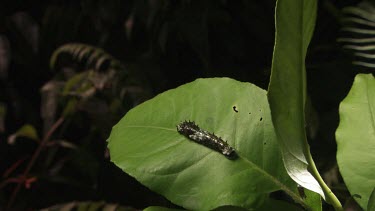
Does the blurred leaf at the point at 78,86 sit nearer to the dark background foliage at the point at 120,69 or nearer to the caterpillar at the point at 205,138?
the dark background foliage at the point at 120,69

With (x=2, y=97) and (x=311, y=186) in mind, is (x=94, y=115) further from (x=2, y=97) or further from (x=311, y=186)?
(x=311, y=186)

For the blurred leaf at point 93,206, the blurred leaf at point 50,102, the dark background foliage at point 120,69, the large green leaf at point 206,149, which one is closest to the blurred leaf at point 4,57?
the dark background foliage at point 120,69

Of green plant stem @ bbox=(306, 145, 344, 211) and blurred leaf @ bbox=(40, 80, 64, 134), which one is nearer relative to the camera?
green plant stem @ bbox=(306, 145, 344, 211)

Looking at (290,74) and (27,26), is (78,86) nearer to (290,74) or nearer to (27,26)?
(27,26)

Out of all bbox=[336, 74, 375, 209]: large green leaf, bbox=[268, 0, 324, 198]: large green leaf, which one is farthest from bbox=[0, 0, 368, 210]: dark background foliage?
bbox=[268, 0, 324, 198]: large green leaf

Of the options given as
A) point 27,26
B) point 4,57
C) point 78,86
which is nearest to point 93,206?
point 78,86

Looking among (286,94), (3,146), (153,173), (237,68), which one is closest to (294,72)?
(286,94)

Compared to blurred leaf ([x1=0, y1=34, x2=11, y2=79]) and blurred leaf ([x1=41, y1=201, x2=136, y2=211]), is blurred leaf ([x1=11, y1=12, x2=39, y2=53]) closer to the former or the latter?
blurred leaf ([x1=0, y1=34, x2=11, y2=79])

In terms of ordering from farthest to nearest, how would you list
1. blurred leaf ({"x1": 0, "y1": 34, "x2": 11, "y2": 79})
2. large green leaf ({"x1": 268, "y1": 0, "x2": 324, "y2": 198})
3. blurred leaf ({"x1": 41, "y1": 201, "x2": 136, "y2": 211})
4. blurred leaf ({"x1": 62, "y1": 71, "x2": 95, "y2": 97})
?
1. blurred leaf ({"x1": 0, "y1": 34, "x2": 11, "y2": 79})
2. blurred leaf ({"x1": 62, "y1": 71, "x2": 95, "y2": 97})
3. blurred leaf ({"x1": 41, "y1": 201, "x2": 136, "y2": 211})
4. large green leaf ({"x1": 268, "y1": 0, "x2": 324, "y2": 198})
